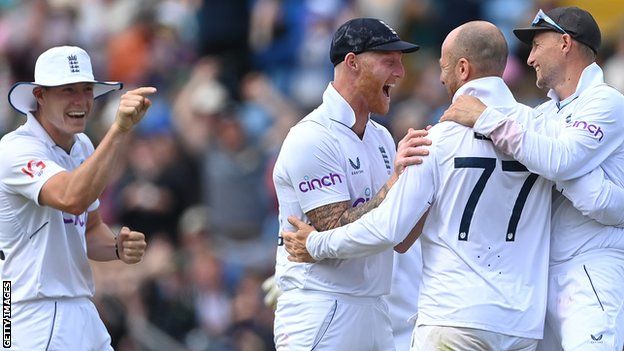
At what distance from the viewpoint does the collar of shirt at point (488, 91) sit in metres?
7.78

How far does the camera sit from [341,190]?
8.17 meters

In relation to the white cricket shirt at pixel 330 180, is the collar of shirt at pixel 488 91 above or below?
above

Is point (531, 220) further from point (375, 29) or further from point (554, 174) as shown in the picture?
point (375, 29)

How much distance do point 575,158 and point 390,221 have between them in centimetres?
103

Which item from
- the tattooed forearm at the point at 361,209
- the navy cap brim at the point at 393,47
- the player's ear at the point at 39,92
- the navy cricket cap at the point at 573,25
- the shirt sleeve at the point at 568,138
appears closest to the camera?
the shirt sleeve at the point at 568,138

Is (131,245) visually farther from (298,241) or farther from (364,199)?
(364,199)

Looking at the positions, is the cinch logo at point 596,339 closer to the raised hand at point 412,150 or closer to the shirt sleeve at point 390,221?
the shirt sleeve at point 390,221

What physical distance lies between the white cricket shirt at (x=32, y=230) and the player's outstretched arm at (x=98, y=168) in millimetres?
174

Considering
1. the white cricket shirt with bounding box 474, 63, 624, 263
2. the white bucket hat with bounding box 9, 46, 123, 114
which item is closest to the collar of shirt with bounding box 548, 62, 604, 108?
the white cricket shirt with bounding box 474, 63, 624, 263

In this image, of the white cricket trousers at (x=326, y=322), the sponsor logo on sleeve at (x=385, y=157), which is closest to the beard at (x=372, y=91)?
the sponsor logo on sleeve at (x=385, y=157)

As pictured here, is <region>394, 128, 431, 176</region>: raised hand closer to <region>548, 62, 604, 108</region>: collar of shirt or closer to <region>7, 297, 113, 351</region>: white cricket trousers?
<region>548, 62, 604, 108</region>: collar of shirt

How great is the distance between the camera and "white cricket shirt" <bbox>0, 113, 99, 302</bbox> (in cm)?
831

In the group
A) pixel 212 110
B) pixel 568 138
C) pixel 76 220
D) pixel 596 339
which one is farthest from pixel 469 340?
pixel 212 110

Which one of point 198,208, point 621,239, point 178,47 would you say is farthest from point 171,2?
point 621,239
